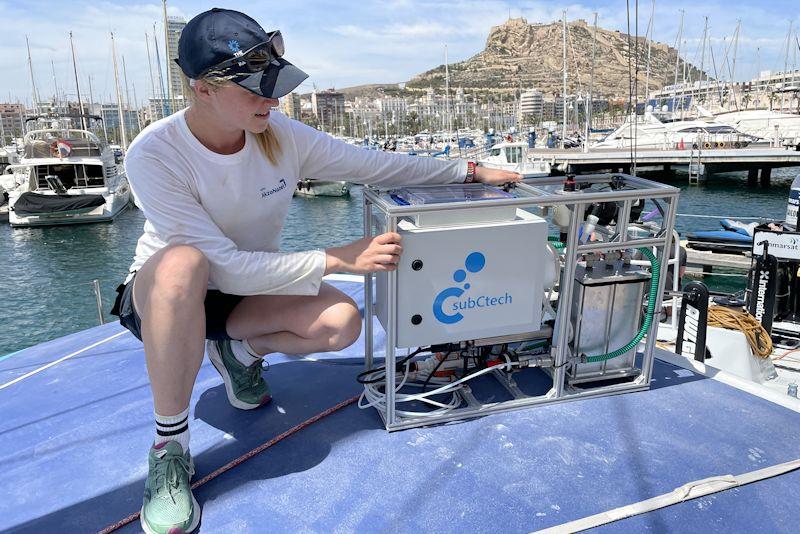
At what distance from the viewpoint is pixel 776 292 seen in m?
4.92

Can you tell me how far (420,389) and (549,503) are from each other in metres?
0.78

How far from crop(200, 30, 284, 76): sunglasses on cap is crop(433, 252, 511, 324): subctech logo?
0.89 meters

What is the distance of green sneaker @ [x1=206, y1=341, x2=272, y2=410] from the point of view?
2.08m

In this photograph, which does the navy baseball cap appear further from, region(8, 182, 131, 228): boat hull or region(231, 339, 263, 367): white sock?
region(8, 182, 131, 228): boat hull

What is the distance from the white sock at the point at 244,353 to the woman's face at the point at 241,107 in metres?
0.79

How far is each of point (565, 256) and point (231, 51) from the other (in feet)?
4.28

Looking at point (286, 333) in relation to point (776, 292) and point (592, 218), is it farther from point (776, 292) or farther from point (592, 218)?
point (776, 292)

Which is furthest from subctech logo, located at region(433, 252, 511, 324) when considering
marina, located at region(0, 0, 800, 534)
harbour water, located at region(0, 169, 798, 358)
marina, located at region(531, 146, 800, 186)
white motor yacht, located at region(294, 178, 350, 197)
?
white motor yacht, located at region(294, 178, 350, 197)

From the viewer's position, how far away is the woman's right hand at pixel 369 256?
5.63 ft

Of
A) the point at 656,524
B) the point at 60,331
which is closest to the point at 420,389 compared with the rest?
the point at 656,524

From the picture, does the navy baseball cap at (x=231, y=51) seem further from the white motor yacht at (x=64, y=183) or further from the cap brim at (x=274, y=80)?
the white motor yacht at (x=64, y=183)

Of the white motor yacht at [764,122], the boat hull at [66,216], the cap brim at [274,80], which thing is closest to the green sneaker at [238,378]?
the cap brim at [274,80]

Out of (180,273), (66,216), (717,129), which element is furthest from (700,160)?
(180,273)

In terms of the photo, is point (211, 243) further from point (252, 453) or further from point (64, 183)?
point (64, 183)
